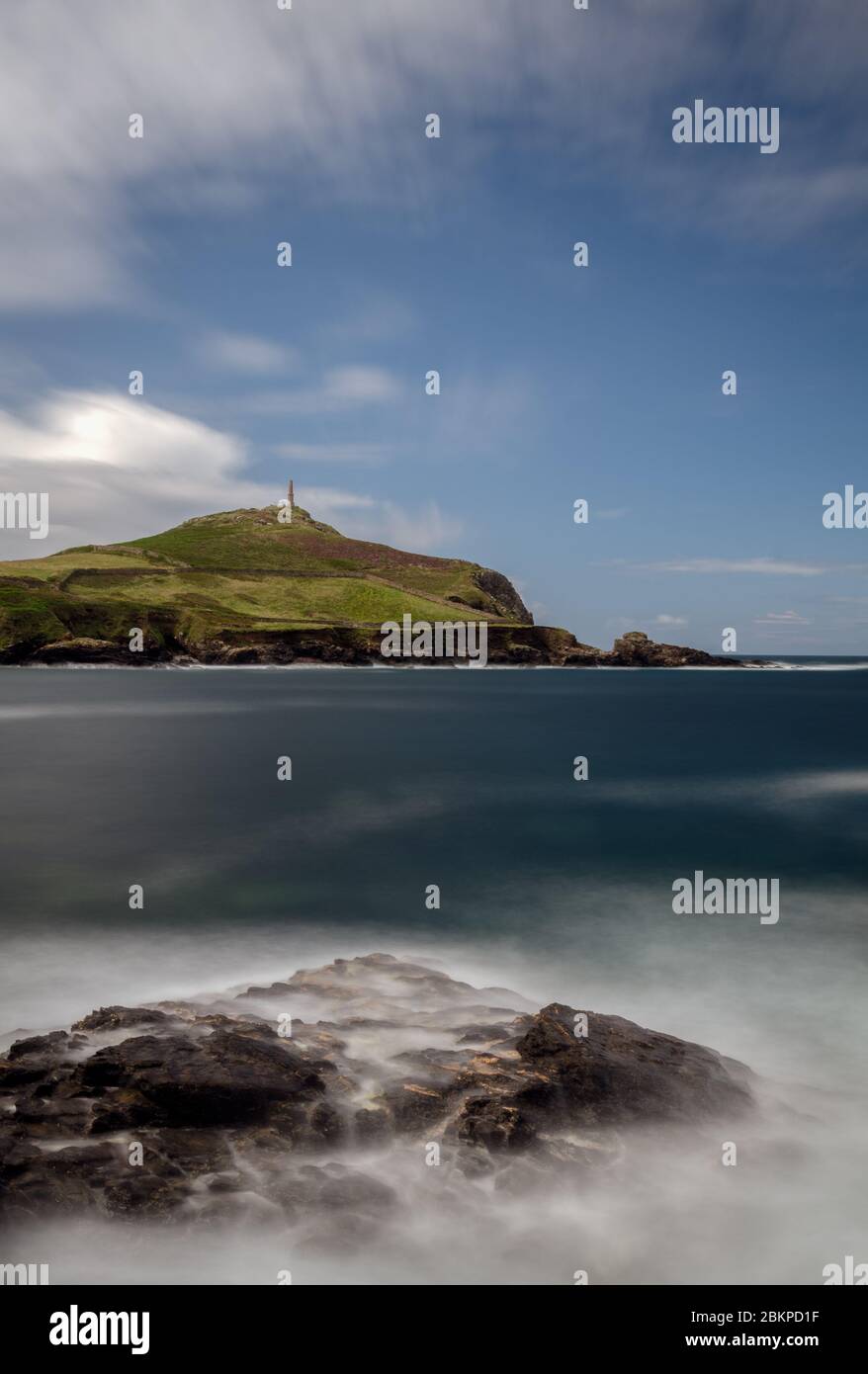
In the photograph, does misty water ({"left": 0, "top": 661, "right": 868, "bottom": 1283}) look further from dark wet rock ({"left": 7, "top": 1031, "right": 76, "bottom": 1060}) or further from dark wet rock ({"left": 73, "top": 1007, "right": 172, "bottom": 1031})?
dark wet rock ({"left": 7, "top": 1031, "right": 76, "bottom": 1060})

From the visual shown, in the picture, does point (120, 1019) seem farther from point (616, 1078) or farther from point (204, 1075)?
point (616, 1078)

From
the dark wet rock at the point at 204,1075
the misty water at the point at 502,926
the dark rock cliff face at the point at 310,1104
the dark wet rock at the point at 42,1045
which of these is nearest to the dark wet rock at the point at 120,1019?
the dark rock cliff face at the point at 310,1104

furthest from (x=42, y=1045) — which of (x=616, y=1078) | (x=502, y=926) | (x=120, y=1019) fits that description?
(x=502, y=926)

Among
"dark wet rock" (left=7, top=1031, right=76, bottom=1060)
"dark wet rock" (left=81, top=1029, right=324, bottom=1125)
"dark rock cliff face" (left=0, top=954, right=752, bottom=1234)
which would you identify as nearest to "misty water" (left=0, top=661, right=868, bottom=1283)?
"dark rock cliff face" (left=0, top=954, right=752, bottom=1234)

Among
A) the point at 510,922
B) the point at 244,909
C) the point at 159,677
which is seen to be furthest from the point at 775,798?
the point at 159,677
